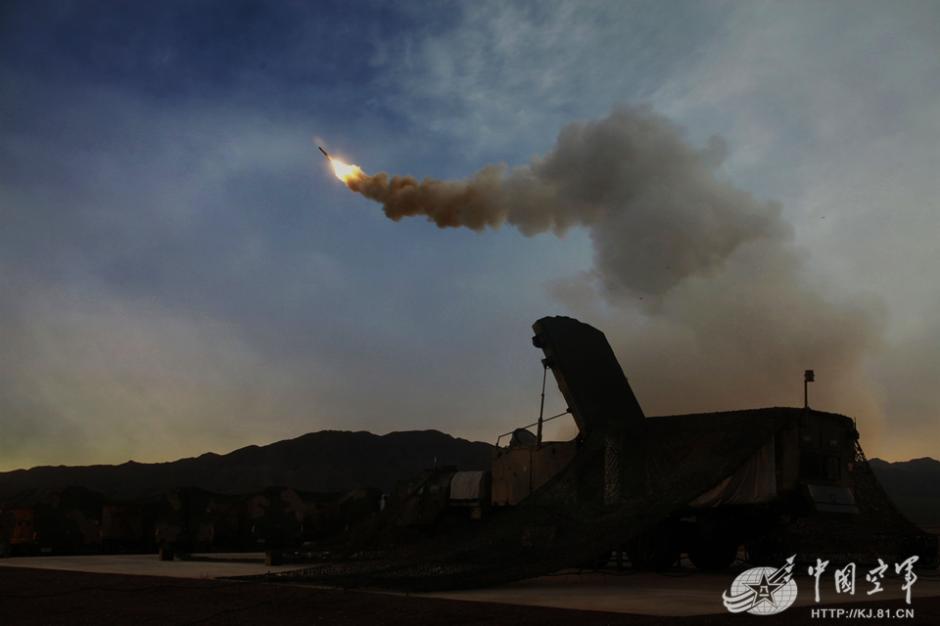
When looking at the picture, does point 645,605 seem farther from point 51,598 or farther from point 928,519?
point 928,519

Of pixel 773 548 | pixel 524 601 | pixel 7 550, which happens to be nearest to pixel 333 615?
pixel 524 601

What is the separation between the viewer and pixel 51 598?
17.8 metres

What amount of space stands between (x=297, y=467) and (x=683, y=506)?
105 metres

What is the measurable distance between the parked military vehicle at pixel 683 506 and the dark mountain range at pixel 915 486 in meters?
80.9

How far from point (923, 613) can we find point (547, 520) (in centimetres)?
920

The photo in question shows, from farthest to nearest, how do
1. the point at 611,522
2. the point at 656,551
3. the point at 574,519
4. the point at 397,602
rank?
the point at 656,551 → the point at 574,519 → the point at 611,522 → the point at 397,602

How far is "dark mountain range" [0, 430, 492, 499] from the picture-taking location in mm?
116500

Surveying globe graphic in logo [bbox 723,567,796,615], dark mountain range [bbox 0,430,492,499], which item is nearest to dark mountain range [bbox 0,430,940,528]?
dark mountain range [bbox 0,430,492,499]

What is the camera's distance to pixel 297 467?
120 m

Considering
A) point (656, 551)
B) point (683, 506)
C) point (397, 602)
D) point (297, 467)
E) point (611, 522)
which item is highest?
point (297, 467)

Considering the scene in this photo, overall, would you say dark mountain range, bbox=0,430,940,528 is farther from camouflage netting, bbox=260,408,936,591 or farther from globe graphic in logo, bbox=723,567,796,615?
globe graphic in logo, bbox=723,567,796,615

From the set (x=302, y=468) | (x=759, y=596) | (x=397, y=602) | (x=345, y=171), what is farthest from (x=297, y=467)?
(x=759, y=596)

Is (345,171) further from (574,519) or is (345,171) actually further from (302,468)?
(302,468)

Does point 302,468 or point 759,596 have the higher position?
point 302,468
